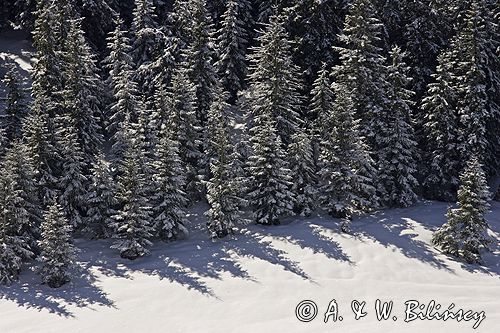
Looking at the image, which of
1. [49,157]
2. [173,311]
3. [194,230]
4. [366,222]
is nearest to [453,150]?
[366,222]

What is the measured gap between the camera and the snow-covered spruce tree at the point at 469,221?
23.8 m

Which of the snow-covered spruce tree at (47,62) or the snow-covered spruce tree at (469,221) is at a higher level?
the snow-covered spruce tree at (47,62)

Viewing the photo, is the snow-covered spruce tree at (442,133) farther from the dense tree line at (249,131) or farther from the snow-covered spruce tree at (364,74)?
the snow-covered spruce tree at (364,74)

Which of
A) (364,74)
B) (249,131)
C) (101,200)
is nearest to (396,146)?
(364,74)

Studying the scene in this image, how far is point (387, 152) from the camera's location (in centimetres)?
2878

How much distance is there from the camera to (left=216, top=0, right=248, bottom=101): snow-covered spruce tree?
114ft

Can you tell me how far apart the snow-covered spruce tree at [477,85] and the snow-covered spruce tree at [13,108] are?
24781 millimetres

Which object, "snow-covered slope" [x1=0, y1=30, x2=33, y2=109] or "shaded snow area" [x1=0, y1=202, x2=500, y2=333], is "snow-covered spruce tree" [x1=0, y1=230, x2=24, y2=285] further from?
"snow-covered slope" [x1=0, y1=30, x2=33, y2=109]

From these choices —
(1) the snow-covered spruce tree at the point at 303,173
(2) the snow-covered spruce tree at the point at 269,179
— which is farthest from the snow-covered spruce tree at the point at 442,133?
(2) the snow-covered spruce tree at the point at 269,179

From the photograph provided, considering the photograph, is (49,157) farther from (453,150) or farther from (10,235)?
(453,150)

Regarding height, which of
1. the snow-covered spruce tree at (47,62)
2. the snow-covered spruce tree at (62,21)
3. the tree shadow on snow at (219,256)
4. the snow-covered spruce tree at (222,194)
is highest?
the snow-covered spruce tree at (62,21)

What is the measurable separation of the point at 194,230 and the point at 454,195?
50.2 feet

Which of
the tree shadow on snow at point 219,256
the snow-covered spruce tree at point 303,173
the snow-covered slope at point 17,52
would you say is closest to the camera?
the tree shadow on snow at point 219,256

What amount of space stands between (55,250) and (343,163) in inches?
571
